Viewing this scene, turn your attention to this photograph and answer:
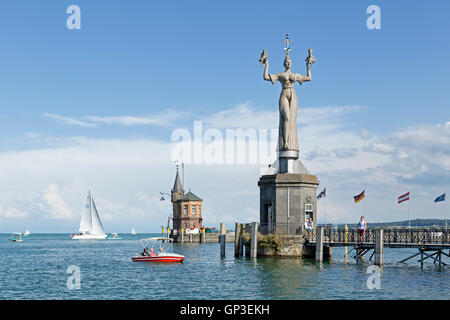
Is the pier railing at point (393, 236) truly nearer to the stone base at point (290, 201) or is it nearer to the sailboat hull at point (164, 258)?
the stone base at point (290, 201)

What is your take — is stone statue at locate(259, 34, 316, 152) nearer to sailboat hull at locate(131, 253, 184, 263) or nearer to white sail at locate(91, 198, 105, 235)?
sailboat hull at locate(131, 253, 184, 263)

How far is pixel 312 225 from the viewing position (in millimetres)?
43438

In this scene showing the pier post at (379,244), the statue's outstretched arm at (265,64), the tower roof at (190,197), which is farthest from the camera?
the tower roof at (190,197)

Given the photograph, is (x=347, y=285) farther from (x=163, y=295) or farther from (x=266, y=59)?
(x=266, y=59)

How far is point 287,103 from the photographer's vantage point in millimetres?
45500

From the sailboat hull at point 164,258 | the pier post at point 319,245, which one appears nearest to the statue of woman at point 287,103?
the pier post at point 319,245

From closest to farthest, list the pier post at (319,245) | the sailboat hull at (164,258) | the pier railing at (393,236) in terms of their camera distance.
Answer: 1. the pier railing at (393,236)
2. the pier post at (319,245)
3. the sailboat hull at (164,258)

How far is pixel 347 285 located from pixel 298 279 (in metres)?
3.03

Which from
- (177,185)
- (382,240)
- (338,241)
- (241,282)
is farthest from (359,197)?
(177,185)

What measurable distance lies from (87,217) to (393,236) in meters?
108

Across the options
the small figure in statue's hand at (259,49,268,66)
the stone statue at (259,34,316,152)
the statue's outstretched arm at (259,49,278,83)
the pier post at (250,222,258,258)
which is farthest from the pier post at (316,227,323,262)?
the small figure in statue's hand at (259,49,268,66)

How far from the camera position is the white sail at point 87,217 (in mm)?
133375

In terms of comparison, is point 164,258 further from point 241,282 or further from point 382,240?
point 382,240
